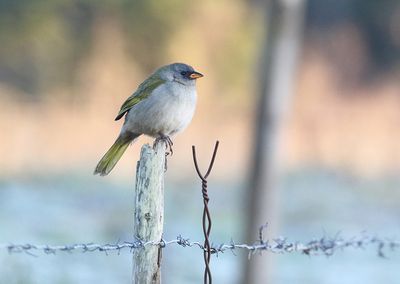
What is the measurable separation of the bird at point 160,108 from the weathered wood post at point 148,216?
4.62 ft

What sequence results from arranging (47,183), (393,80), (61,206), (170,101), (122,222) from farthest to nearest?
(393,80), (47,183), (61,206), (122,222), (170,101)

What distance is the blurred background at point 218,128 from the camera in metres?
9.66

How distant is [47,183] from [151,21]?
10.2m

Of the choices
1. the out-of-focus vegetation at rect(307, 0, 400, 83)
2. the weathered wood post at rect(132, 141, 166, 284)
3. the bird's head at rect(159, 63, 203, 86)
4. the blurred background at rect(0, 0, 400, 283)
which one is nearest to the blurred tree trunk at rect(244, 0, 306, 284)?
the blurred background at rect(0, 0, 400, 283)

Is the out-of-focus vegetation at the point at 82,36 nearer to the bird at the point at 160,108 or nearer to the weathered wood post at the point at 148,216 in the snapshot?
the bird at the point at 160,108

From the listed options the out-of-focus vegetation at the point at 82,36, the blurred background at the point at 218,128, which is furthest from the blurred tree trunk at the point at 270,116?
the out-of-focus vegetation at the point at 82,36

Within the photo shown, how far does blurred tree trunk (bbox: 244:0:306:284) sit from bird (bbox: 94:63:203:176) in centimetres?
351

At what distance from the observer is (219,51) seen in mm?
26344

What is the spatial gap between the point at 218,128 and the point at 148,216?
19272 mm

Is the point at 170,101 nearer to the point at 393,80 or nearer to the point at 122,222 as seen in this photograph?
the point at 122,222

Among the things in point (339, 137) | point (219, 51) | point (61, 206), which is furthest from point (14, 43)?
point (61, 206)

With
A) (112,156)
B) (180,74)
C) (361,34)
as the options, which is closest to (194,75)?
(180,74)

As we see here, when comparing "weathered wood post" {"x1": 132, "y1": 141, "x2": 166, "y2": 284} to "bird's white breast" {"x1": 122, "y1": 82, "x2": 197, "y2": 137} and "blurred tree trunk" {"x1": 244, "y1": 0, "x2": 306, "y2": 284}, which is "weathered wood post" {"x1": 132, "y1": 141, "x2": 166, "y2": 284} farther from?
"blurred tree trunk" {"x1": 244, "y1": 0, "x2": 306, "y2": 284}

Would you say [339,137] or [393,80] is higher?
[393,80]
